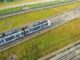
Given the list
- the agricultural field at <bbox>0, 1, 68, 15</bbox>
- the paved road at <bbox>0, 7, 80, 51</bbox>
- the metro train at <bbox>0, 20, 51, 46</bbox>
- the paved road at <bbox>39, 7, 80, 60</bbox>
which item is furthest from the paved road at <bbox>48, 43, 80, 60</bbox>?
the agricultural field at <bbox>0, 1, 68, 15</bbox>

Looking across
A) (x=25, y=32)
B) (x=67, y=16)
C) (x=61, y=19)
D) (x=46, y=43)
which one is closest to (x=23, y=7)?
(x=61, y=19)

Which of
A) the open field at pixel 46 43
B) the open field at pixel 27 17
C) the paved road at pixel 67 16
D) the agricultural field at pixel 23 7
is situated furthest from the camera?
the agricultural field at pixel 23 7

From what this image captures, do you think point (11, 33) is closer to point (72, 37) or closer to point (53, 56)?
point (53, 56)

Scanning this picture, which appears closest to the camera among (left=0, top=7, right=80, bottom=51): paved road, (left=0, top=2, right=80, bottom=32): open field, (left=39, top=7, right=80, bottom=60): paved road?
(left=0, top=7, right=80, bottom=51): paved road

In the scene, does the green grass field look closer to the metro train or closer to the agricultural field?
→ the metro train

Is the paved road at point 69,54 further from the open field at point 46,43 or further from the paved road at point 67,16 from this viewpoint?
the paved road at point 67,16

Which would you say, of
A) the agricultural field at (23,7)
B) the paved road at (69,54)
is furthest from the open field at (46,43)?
the agricultural field at (23,7)
